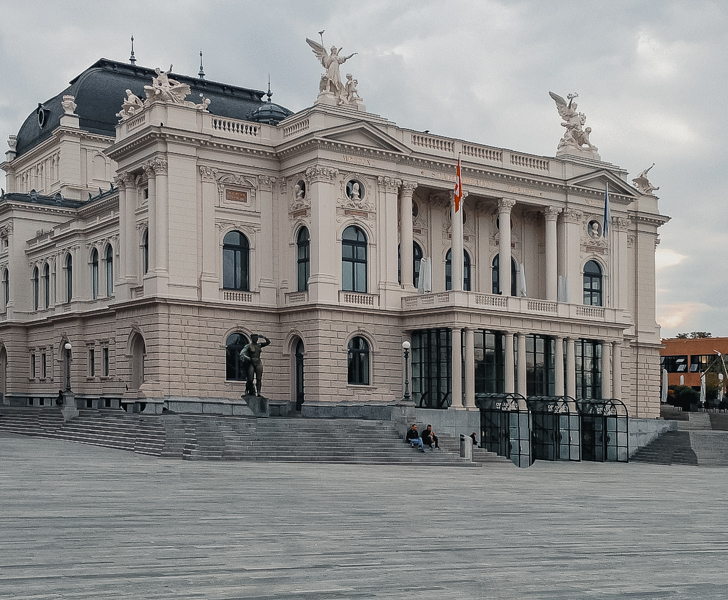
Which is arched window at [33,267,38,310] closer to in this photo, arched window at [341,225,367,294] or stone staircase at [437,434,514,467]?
arched window at [341,225,367,294]

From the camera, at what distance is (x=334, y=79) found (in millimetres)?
59656

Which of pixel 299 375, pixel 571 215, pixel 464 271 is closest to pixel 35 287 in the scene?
pixel 299 375

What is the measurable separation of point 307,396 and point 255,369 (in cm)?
645

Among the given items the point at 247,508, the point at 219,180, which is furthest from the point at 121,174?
the point at 247,508

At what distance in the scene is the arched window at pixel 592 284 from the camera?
70.2 metres

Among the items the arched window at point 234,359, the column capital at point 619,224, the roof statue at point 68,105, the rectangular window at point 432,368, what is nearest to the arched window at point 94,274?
the arched window at point 234,359

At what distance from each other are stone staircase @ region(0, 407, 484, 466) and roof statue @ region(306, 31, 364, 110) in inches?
781

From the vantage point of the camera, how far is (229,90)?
80938 mm

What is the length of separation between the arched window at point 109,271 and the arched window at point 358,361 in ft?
54.9

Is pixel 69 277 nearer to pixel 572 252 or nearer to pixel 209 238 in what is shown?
pixel 209 238

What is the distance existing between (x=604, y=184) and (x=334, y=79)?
20664 mm

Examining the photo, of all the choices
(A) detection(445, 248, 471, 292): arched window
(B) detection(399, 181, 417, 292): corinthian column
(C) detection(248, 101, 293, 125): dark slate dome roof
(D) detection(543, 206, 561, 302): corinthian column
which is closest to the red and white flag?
(B) detection(399, 181, 417, 292): corinthian column

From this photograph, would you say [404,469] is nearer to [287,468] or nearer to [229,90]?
[287,468]

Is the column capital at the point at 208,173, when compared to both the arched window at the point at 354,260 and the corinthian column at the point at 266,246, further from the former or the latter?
the arched window at the point at 354,260
